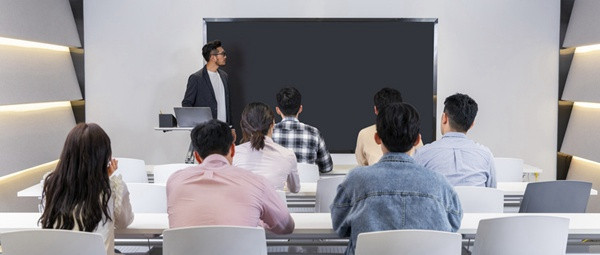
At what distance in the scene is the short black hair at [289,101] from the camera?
536cm

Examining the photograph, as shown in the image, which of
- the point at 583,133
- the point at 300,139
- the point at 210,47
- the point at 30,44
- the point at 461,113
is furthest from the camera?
the point at 583,133

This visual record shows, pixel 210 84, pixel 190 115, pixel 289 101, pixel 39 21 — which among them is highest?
pixel 39 21

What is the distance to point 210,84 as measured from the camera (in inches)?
277

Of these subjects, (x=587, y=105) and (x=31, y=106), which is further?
(x=587, y=105)

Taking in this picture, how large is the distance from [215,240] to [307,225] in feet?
2.15

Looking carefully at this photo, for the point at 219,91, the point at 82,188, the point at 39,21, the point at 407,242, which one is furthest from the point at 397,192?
the point at 39,21

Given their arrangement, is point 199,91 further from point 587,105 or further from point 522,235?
point 522,235

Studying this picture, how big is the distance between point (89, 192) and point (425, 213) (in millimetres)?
1296

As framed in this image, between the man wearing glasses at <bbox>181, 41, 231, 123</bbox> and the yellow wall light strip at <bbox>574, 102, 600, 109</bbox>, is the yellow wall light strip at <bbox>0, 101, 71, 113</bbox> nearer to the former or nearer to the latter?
the man wearing glasses at <bbox>181, 41, 231, 123</bbox>

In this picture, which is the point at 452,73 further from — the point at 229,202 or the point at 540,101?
the point at 229,202

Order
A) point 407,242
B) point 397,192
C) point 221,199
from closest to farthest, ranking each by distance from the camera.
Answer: point 407,242 < point 397,192 < point 221,199

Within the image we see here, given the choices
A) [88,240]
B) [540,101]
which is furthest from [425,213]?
[540,101]

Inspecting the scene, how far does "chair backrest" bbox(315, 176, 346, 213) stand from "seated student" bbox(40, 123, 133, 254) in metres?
1.55

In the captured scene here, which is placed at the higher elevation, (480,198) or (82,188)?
(82,188)
